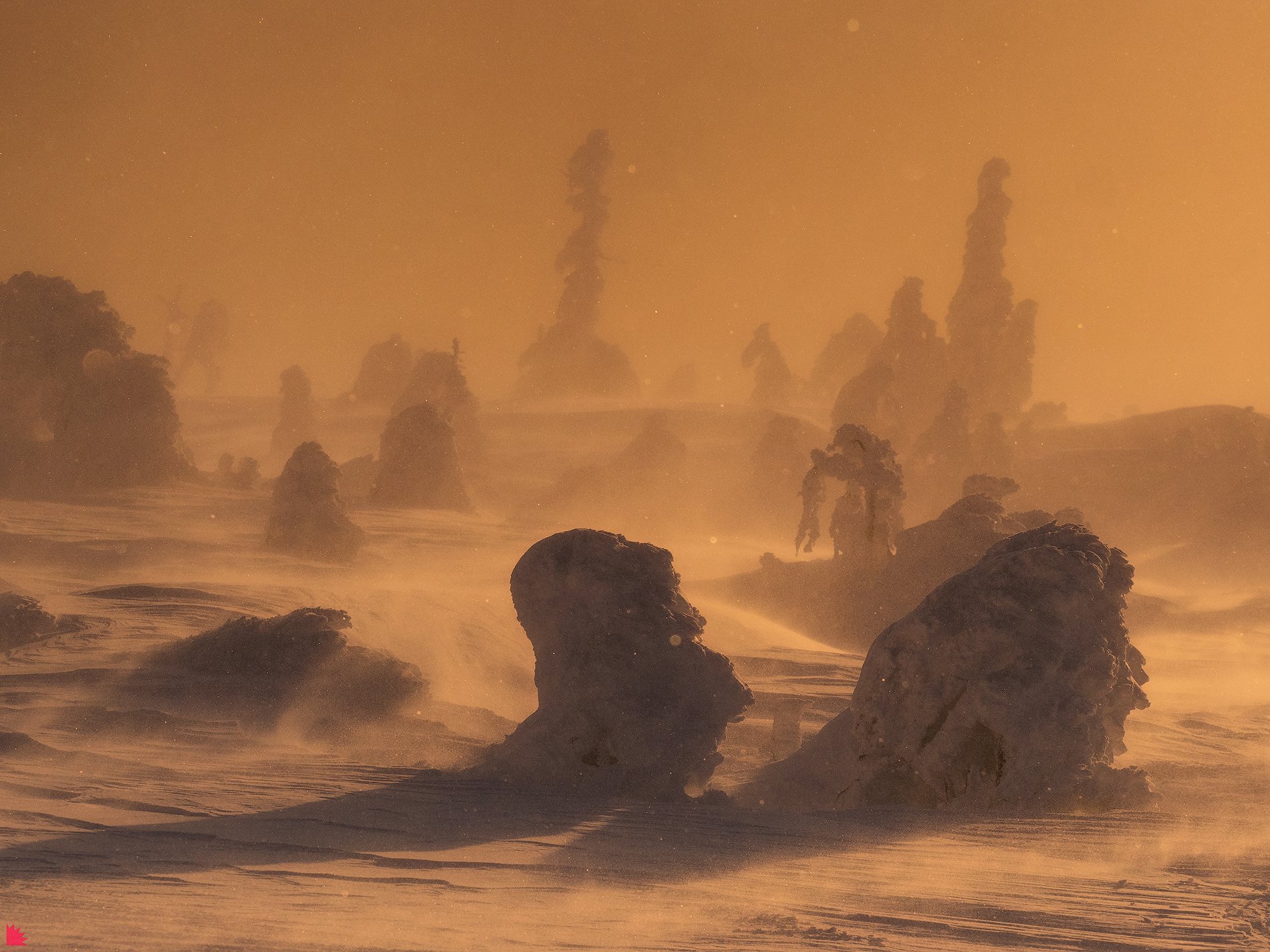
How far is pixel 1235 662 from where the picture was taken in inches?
775

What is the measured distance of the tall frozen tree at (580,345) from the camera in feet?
197

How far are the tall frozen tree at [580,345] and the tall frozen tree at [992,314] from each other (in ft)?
70.3

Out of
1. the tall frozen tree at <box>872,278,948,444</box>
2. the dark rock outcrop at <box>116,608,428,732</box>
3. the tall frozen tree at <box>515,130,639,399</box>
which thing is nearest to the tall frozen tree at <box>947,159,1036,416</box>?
the tall frozen tree at <box>872,278,948,444</box>

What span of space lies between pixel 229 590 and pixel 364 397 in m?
41.5

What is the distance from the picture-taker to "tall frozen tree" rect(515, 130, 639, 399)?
59.9 meters

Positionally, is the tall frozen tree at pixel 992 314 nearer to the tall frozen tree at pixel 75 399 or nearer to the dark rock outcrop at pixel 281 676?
the tall frozen tree at pixel 75 399

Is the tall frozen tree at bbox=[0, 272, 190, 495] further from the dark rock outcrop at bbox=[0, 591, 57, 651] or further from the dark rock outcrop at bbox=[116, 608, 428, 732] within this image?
the dark rock outcrop at bbox=[116, 608, 428, 732]

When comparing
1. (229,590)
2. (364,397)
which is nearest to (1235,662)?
Result: (229,590)

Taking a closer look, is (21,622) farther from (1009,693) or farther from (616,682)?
(1009,693)

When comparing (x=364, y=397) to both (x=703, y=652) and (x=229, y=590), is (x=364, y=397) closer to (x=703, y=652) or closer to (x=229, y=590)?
(x=229, y=590)

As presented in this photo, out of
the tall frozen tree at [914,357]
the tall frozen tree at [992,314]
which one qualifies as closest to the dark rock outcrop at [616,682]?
the tall frozen tree at [914,357]

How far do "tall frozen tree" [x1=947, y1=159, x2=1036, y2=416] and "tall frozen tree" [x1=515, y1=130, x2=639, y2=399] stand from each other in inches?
844

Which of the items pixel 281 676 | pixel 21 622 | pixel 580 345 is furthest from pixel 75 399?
pixel 580 345

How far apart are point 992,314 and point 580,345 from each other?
2579 cm
